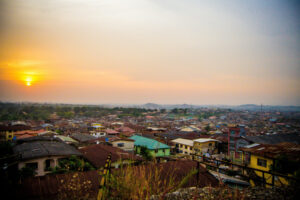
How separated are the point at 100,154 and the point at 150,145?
6.37m

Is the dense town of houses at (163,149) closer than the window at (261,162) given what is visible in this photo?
Yes

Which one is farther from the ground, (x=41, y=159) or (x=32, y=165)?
(x=41, y=159)

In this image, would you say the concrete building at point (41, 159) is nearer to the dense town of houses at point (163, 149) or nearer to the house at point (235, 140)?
the dense town of houses at point (163, 149)

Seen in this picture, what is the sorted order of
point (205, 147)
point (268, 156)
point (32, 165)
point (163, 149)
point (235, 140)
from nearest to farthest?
point (32, 165)
point (268, 156)
point (235, 140)
point (163, 149)
point (205, 147)

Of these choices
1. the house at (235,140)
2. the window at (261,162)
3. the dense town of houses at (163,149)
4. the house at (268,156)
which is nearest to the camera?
the house at (268,156)

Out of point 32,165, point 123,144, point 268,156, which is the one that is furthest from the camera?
point 123,144

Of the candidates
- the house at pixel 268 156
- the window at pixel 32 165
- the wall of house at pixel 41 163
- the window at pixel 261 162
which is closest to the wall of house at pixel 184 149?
the house at pixel 268 156

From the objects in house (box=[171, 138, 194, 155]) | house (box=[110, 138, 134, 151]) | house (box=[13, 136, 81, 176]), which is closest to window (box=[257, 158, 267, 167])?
house (box=[171, 138, 194, 155])

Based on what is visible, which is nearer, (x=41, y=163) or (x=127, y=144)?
(x=41, y=163)

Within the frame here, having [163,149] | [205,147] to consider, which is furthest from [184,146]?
[163,149]

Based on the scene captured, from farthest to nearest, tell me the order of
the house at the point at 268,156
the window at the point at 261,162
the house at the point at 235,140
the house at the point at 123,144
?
1. the house at the point at 123,144
2. the house at the point at 235,140
3. the window at the point at 261,162
4. the house at the point at 268,156

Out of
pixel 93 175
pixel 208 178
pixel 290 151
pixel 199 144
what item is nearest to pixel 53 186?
pixel 93 175

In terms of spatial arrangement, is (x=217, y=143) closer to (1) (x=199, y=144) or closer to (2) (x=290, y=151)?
(1) (x=199, y=144)

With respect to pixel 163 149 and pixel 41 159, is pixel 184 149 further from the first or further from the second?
pixel 41 159
